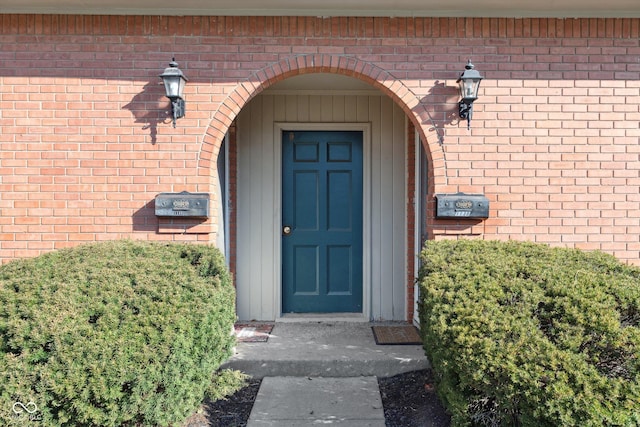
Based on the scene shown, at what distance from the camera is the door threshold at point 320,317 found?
18.1 ft

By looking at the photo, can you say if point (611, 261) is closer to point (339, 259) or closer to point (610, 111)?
point (610, 111)

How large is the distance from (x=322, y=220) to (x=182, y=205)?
198cm

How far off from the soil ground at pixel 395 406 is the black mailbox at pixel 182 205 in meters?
1.53

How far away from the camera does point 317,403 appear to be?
3.65 meters

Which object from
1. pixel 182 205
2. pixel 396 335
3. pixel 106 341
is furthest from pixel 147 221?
pixel 396 335

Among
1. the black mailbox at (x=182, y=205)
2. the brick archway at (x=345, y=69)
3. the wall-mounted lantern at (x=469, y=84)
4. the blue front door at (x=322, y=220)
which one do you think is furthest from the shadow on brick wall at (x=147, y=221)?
the wall-mounted lantern at (x=469, y=84)

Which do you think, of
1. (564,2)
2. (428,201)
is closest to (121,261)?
(428,201)

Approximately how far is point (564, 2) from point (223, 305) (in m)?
3.75

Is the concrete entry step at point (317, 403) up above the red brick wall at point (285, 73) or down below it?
below

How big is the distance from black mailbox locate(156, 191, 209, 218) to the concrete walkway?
4.36ft

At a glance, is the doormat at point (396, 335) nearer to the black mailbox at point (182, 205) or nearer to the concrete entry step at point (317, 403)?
the concrete entry step at point (317, 403)

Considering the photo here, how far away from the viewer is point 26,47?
166 inches

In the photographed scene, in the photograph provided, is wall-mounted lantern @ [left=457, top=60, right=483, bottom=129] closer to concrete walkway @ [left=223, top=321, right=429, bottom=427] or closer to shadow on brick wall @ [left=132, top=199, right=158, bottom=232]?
concrete walkway @ [left=223, top=321, right=429, bottom=427]

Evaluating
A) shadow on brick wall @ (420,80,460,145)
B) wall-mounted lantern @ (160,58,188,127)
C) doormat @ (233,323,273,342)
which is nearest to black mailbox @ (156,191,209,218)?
wall-mounted lantern @ (160,58,188,127)
